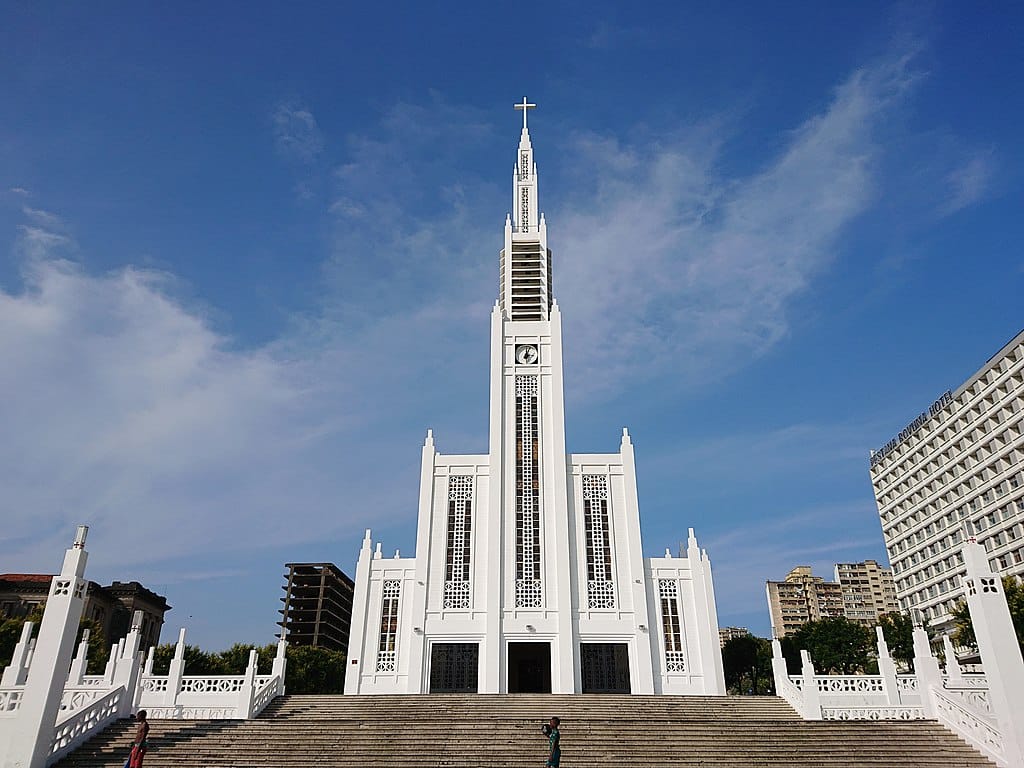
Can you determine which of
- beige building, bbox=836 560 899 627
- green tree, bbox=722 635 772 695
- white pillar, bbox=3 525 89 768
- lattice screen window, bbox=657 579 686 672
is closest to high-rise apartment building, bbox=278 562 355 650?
green tree, bbox=722 635 772 695

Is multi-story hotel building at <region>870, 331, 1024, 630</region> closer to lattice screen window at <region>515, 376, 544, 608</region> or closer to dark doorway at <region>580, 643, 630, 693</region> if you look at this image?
dark doorway at <region>580, 643, 630, 693</region>

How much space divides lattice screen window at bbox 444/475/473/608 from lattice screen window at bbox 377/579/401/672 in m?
2.60

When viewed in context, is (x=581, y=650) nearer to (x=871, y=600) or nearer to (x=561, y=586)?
(x=561, y=586)

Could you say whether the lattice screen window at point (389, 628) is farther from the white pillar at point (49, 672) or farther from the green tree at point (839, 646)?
the green tree at point (839, 646)

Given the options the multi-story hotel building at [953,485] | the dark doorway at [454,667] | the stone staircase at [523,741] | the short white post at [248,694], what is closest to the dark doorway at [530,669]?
the dark doorway at [454,667]

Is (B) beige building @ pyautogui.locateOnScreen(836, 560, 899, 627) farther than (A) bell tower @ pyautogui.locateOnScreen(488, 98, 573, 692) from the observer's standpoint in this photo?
Yes

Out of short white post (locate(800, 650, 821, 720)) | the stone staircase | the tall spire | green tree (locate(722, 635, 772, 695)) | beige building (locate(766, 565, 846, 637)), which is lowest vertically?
the stone staircase

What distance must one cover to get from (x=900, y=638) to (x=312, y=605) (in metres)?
74.4

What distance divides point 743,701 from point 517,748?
981cm

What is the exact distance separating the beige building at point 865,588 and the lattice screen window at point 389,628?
130837 mm

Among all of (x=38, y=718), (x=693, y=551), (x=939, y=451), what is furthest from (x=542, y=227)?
(x=939, y=451)

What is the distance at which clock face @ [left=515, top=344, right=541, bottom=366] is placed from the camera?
41375 millimetres

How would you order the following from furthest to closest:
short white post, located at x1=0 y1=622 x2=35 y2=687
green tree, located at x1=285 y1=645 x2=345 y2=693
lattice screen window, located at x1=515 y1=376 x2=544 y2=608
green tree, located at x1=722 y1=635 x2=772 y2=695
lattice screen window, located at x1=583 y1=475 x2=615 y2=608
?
green tree, located at x1=722 y1=635 x2=772 y2=695 < green tree, located at x1=285 y1=645 x2=345 y2=693 < lattice screen window, located at x1=515 y1=376 x2=544 y2=608 < lattice screen window, located at x1=583 y1=475 x2=615 y2=608 < short white post, located at x1=0 y1=622 x2=35 y2=687

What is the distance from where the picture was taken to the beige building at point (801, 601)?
464ft
